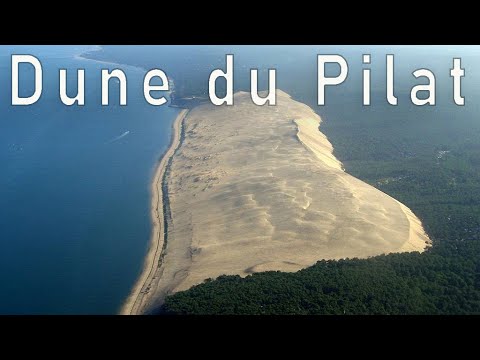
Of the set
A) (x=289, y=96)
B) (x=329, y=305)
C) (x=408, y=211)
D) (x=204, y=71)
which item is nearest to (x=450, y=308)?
(x=329, y=305)

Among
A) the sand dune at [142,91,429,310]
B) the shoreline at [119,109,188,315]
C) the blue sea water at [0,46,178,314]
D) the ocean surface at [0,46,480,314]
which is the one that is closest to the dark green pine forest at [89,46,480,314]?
the ocean surface at [0,46,480,314]

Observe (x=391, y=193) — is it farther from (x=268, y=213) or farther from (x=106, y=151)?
(x=106, y=151)

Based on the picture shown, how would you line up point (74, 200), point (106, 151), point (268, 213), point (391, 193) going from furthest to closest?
point (106, 151)
point (391, 193)
point (74, 200)
point (268, 213)

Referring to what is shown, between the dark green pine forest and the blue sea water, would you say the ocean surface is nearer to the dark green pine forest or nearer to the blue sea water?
the blue sea water

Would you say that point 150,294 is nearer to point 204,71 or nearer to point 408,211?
point 408,211

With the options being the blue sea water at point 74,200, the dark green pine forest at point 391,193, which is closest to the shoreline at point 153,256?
the blue sea water at point 74,200

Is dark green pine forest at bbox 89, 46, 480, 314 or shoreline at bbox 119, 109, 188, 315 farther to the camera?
shoreline at bbox 119, 109, 188, 315

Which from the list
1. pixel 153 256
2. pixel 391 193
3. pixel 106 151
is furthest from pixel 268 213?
pixel 106 151
